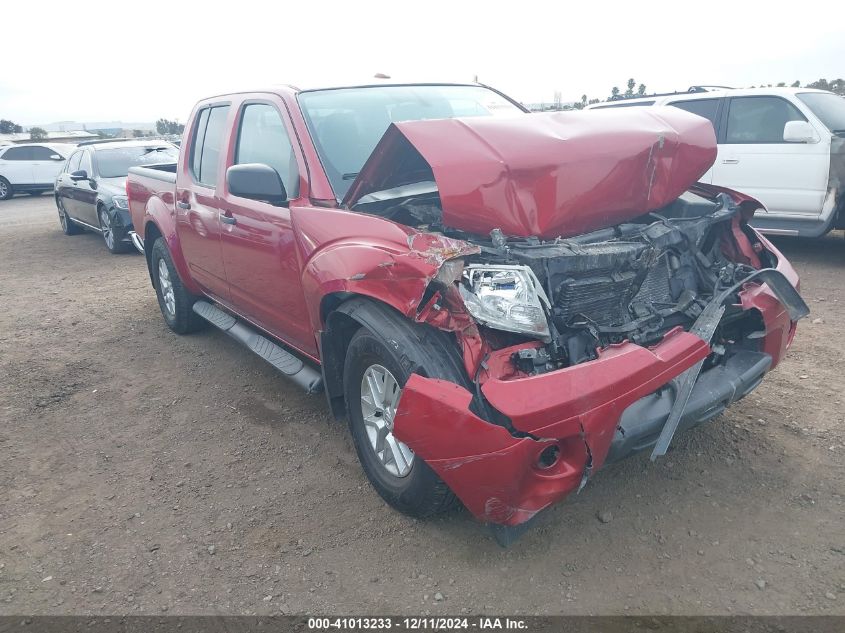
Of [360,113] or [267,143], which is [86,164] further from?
[360,113]

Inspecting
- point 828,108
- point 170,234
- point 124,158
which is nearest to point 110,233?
point 124,158

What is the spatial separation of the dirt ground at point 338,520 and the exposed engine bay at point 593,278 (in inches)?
31.5

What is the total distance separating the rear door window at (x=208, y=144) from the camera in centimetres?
448

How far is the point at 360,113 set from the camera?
3707 mm

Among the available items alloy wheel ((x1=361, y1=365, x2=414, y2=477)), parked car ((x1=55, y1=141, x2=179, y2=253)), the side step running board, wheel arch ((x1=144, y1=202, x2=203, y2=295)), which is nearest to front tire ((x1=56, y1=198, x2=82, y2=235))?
parked car ((x1=55, y1=141, x2=179, y2=253))

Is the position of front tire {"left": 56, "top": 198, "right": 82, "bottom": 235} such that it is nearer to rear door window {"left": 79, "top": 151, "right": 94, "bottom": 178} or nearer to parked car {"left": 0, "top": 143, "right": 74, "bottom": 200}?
rear door window {"left": 79, "top": 151, "right": 94, "bottom": 178}

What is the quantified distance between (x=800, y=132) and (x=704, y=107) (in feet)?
4.19

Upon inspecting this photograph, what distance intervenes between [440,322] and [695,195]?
198 centimetres

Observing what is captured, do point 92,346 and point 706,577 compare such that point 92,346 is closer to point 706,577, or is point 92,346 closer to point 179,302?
point 179,302

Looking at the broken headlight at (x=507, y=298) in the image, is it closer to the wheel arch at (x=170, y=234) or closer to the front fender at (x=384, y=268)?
the front fender at (x=384, y=268)

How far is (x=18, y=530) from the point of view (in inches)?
122

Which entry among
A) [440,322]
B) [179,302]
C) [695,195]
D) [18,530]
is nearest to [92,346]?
[179,302]

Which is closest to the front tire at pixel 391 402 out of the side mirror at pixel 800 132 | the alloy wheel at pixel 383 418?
the alloy wheel at pixel 383 418

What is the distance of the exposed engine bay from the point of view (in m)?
2.47
